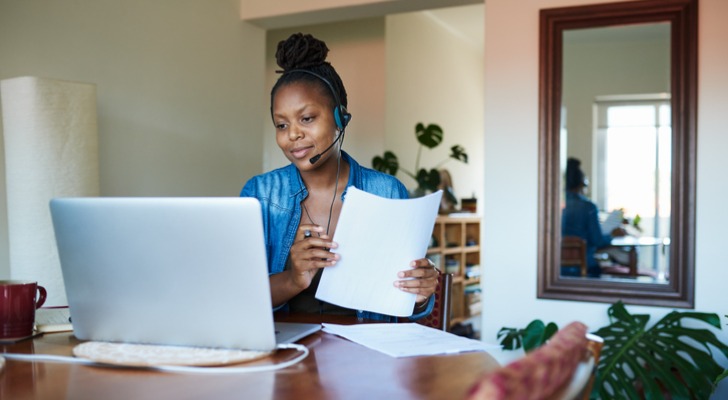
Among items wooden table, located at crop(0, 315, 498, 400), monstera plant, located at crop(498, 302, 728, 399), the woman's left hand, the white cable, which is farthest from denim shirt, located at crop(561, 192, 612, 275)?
the white cable

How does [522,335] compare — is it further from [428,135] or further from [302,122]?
[428,135]

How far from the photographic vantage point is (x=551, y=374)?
0.47 meters

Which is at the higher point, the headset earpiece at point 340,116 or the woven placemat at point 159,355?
the headset earpiece at point 340,116

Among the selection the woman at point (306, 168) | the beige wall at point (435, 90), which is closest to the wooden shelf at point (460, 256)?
the beige wall at point (435, 90)

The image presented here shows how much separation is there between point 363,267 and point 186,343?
387 mm

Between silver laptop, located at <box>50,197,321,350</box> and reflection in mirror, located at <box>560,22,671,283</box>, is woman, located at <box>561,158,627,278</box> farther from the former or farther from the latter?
silver laptop, located at <box>50,197,321,350</box>

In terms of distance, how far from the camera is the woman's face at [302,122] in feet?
5.45

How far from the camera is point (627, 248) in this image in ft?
11.4

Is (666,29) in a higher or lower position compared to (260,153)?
higher

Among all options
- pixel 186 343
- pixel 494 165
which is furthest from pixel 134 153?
pixel 186 343

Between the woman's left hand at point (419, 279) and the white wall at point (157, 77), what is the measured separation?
215 centimetres

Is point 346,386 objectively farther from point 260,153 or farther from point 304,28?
point 304,28

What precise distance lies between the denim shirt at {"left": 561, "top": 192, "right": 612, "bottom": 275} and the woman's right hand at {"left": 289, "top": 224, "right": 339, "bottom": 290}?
2420 millimetres

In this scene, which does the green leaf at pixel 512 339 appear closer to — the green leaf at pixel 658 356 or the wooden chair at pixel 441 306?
the green leaf at pixel 658 356
